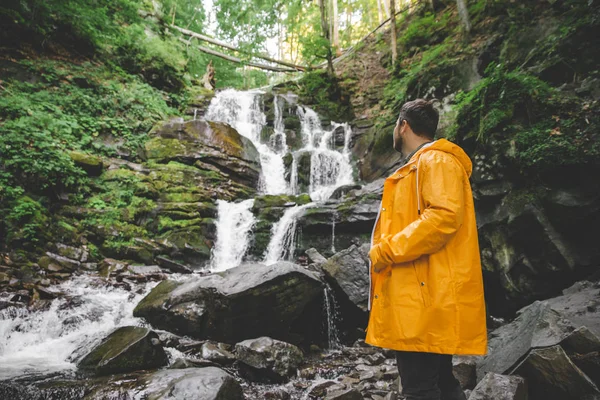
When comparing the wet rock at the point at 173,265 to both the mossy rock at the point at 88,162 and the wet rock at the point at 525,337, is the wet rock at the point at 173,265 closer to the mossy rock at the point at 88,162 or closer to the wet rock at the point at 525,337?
the mossy rock at the point at 88,162

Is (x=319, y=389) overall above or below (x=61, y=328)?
below

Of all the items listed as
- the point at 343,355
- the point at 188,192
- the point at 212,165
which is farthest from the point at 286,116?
the point at 343,355

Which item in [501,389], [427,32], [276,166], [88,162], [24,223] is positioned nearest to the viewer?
[501,389]

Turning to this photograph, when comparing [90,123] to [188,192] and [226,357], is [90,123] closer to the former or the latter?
[188,192]

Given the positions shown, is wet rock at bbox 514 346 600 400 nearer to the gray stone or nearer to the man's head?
the man's head

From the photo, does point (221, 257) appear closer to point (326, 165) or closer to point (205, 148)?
point (205, 148)

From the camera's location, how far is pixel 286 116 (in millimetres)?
18812

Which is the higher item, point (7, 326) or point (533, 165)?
point (533, 165)

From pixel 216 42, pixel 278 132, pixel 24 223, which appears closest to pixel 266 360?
pixel 24 223

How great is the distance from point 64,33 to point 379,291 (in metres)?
18.1

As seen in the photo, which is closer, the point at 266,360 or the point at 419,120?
the point at 419,120

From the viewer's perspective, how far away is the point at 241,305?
5.31 metres

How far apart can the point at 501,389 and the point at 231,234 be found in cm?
917

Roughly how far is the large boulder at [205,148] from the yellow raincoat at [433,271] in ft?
39.0
